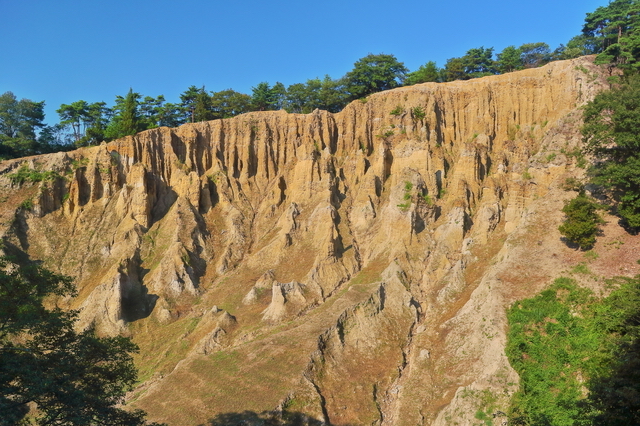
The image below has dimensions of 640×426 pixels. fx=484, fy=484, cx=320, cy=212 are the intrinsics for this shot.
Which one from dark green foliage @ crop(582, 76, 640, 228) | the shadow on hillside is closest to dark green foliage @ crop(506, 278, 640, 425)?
dark green foliage @ crop(582, 76, 640, 228)

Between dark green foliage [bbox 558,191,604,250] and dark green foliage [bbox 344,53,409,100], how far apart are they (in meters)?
36.8

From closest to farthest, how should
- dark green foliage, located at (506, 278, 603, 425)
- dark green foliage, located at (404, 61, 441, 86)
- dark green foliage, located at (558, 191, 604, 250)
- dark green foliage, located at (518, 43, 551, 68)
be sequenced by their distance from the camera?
dark green foliage, located at (506, 278, 603, 425), dark green foliage, located at (558, 191, 604, 250), dark green foliage, located at (404, 61, 441, 86), dark green foliage, located at (518, 43, 551, 68)

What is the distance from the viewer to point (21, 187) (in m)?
49.0

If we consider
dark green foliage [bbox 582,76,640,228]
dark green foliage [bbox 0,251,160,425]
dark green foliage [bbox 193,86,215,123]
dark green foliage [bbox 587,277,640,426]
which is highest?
dark green foliage [bbox 193,86,215,123]

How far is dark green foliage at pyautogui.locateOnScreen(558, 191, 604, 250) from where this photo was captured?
29.9 metres

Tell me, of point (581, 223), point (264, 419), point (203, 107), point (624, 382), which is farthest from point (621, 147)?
point (203, 107)

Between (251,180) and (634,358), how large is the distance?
44.4 meters

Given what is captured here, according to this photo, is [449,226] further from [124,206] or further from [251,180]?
[124,206]

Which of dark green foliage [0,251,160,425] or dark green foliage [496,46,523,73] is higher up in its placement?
dark green foliage [496,46,523,73]

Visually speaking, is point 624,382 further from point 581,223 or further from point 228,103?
point 228,103

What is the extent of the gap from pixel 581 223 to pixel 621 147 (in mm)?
5943

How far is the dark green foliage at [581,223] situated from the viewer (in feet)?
98.1

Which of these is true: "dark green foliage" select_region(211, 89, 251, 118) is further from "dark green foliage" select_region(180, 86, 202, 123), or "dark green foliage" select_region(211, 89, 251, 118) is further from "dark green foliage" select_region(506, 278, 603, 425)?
"dark green foliage" select_region(506, 278, 603, 425)

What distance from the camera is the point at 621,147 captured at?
31203mm
